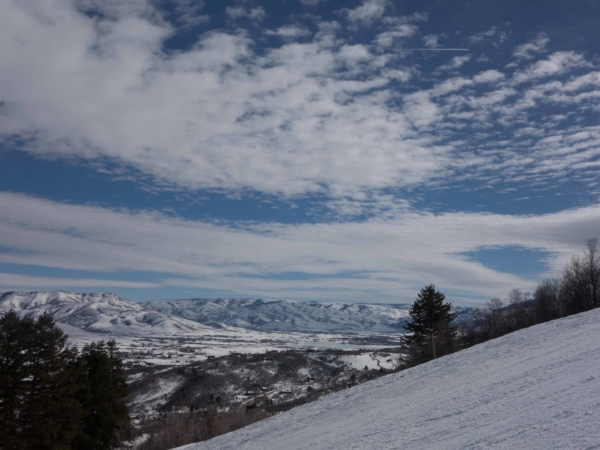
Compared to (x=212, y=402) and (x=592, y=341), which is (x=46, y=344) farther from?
(x=212, y=402)

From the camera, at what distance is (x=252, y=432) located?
12.3 meters

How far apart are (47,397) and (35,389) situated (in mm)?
856

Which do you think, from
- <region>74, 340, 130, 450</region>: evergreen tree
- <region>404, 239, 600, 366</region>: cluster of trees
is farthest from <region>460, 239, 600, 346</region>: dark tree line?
<region>74, 340, 130, 450</region>: evergreen tree

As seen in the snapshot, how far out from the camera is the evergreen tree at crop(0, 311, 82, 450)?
2394 cm

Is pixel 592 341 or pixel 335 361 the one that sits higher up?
pixel 592 341

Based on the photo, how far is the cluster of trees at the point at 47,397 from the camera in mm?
24125

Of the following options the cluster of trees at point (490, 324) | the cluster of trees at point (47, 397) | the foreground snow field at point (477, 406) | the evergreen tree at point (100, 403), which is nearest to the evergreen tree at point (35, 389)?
the cluster of trees at point (47, 397)

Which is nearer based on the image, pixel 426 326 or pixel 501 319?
pixel 426 326

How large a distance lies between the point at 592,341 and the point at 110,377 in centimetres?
3258

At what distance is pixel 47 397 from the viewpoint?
2569 cm

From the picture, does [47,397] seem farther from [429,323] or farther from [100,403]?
[429,323]

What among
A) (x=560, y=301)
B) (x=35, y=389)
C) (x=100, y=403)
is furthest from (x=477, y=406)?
(x=560, y=301)

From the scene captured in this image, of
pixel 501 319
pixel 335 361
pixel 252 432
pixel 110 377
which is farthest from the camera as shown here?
pixel 335 361

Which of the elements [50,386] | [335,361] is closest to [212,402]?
[335,361]
